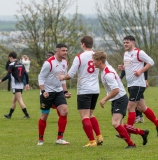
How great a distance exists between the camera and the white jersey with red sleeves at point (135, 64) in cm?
1219

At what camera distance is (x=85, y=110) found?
36.0ft

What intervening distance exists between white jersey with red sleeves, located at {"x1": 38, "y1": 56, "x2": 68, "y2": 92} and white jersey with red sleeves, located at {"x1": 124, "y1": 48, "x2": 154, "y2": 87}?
1.51m

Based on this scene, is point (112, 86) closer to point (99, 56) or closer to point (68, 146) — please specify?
point (99, 56)

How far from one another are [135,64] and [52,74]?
1.84 meters

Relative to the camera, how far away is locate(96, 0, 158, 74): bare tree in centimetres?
4739

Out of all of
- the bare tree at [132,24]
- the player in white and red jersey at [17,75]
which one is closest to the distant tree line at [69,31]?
the bare tree at [132,24]

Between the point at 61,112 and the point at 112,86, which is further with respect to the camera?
the point at 61,112

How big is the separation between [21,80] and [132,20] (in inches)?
1242

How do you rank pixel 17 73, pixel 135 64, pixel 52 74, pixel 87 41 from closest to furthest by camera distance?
pixel 87 41
pixel 52 74
pixel 135 64
pixel 17 73

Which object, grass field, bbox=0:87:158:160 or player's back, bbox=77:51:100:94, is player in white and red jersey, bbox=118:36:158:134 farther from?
player's back, bbox=77:51:100:94

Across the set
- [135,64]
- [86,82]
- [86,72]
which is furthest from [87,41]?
[135,64]

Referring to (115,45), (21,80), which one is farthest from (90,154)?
(115,45)

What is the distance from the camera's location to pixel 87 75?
433 inches

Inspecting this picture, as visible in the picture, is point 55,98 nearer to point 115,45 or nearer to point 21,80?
point 21,80
